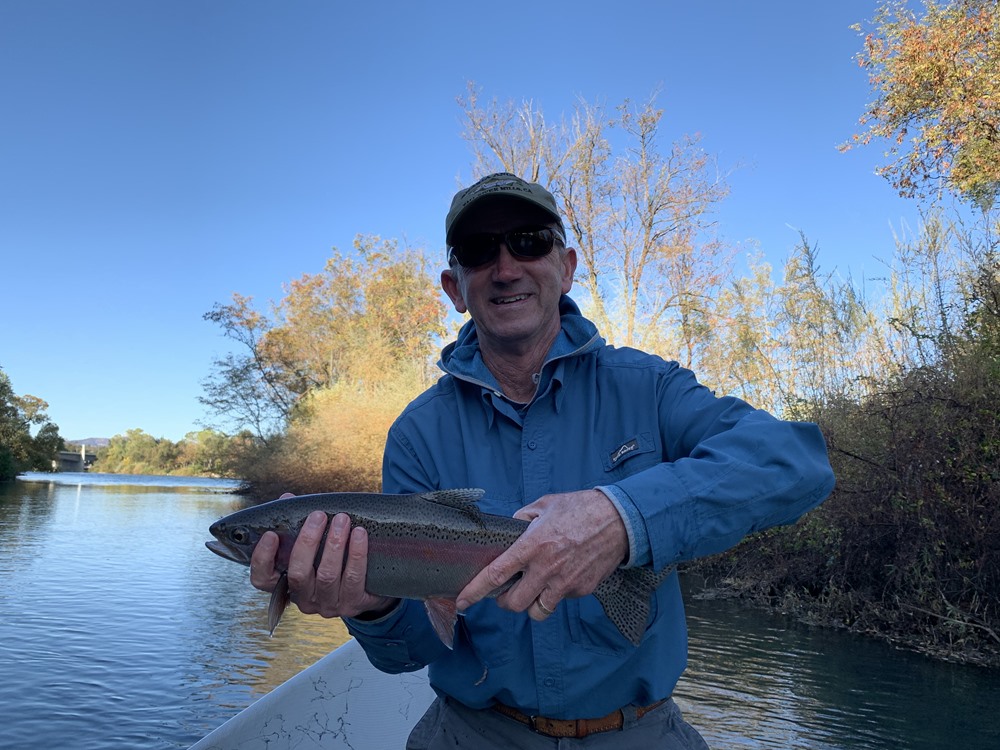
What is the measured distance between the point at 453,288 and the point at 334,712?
3371 millimetres

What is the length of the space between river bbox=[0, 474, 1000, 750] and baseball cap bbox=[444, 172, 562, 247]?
18.3 feet

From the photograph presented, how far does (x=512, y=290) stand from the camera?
3.20m

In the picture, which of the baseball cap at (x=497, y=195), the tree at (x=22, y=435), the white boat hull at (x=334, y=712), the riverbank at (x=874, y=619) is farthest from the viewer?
the tree at (x=22, y=435)

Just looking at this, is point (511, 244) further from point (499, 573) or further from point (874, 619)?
point (874, 619)

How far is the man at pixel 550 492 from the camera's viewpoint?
2.20 metres

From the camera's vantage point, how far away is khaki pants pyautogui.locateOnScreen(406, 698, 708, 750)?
2.63 metres

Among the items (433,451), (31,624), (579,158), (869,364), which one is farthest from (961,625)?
(579,158)

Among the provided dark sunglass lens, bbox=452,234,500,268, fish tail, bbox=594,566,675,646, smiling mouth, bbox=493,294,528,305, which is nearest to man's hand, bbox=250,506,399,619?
fish tail, bbox=594,566,675,646

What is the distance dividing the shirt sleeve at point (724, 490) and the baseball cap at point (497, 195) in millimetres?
1296

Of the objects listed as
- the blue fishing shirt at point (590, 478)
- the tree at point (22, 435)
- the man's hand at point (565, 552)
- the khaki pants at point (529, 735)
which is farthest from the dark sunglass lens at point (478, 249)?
the tree at point (22, 435)

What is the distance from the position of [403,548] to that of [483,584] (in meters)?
0.52

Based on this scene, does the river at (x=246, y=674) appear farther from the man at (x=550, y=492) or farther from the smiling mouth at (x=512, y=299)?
the smiling mouth at (x=512, y=299)

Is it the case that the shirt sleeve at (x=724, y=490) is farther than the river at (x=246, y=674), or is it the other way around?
the river at (x=246, y=674)

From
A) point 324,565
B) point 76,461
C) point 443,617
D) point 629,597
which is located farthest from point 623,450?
point 76,461
